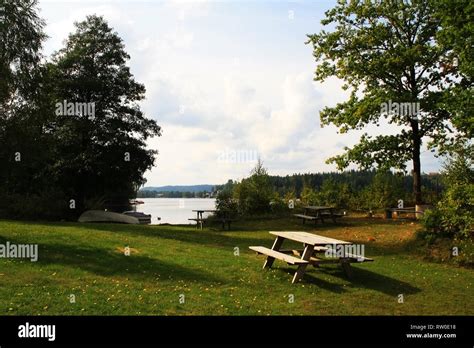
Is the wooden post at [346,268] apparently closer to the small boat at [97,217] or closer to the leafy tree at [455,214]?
the leafy tree at [455,214]

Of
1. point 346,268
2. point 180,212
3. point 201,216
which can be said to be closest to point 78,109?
point 201,216

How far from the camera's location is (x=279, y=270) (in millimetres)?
11906

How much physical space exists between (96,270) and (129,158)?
1859cm

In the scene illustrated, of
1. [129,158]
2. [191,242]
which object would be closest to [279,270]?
[191,242]

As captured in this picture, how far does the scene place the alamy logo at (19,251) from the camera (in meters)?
12.6

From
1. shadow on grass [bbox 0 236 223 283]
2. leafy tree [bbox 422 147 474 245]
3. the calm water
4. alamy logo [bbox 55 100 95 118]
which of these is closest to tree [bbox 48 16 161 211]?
alamy logo [bbox 55 100 95 118]
